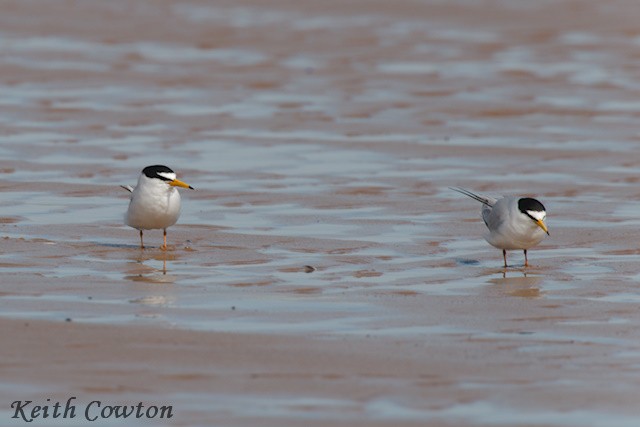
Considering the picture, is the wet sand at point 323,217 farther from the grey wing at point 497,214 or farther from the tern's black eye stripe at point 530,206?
the tern's black eye stripe at point 530,206

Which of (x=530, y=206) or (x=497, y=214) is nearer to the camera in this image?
(x=530, y=206)

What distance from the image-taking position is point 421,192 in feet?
42.0

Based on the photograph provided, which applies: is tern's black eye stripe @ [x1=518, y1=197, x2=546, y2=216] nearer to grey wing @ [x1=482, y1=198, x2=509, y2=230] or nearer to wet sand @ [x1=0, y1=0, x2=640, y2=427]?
grey wing @ [x1=482, y1=198, x2=509, y2=230]

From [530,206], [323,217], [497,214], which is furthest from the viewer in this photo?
[323,217]

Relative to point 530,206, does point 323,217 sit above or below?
below

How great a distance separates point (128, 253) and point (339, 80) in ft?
31.4

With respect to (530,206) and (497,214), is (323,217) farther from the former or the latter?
(530,206)

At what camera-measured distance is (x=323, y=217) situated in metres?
11.7

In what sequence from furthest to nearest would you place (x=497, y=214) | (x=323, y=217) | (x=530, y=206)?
(x=323, y=217) → (x=497, y=214) → (x=530, y=206)

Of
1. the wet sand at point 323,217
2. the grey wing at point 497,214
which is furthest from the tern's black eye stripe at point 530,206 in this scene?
the wet sand at point 323,217

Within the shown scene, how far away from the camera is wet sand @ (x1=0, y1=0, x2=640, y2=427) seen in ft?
22.3

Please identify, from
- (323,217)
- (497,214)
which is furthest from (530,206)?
(323,217)

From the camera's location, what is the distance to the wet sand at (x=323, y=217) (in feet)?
22.3

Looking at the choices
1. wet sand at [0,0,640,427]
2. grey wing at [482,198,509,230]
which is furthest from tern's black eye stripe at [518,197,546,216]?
wet sand at [0,0,640,427]
